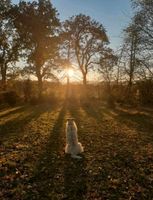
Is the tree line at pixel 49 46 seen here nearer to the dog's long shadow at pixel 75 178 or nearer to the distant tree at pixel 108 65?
the distant tree at pixel 108 65

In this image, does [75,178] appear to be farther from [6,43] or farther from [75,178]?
[6,43]

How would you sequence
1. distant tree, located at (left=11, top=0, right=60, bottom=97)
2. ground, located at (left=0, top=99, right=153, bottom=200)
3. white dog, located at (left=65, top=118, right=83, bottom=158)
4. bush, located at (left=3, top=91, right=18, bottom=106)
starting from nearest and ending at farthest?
ground, located at (left=0, top=99, right=153, bottom=200) → white dog, located at (left=65, top=118, right=83, bottom=158) → bush, located at (left=3, top=91, right=18, bottom=106) → distant tree, located at (left=11, top=0, right=60, bottom=97)

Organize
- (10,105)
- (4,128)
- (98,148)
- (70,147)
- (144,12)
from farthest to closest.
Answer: (10,105) → (144,12) → (4,128) → (98,148) → (70,147)

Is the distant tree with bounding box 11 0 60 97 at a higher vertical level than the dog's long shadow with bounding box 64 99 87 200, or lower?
higher

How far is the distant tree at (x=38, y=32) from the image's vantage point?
3966cm

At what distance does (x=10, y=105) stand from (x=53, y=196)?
26899 mm

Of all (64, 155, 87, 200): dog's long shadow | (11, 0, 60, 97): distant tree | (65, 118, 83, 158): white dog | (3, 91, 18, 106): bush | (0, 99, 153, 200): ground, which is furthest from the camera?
(11, 0, 60, 97): distant tree

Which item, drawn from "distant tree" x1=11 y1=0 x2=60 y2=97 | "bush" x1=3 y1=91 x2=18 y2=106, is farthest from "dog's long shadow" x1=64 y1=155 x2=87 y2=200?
"distant tree" x1=11 y1=0 x2=60 y2=97

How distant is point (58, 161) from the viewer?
366 inches

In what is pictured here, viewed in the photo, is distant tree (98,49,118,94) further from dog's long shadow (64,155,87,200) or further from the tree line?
dog's long shadow (64,155,87,200)

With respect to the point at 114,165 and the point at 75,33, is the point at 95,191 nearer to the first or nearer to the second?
the point at 114,165

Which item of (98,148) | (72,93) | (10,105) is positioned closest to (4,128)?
(98,148)

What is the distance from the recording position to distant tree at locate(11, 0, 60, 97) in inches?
1561

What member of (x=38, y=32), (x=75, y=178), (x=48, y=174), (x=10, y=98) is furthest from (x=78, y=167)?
(x=38, y=32)
